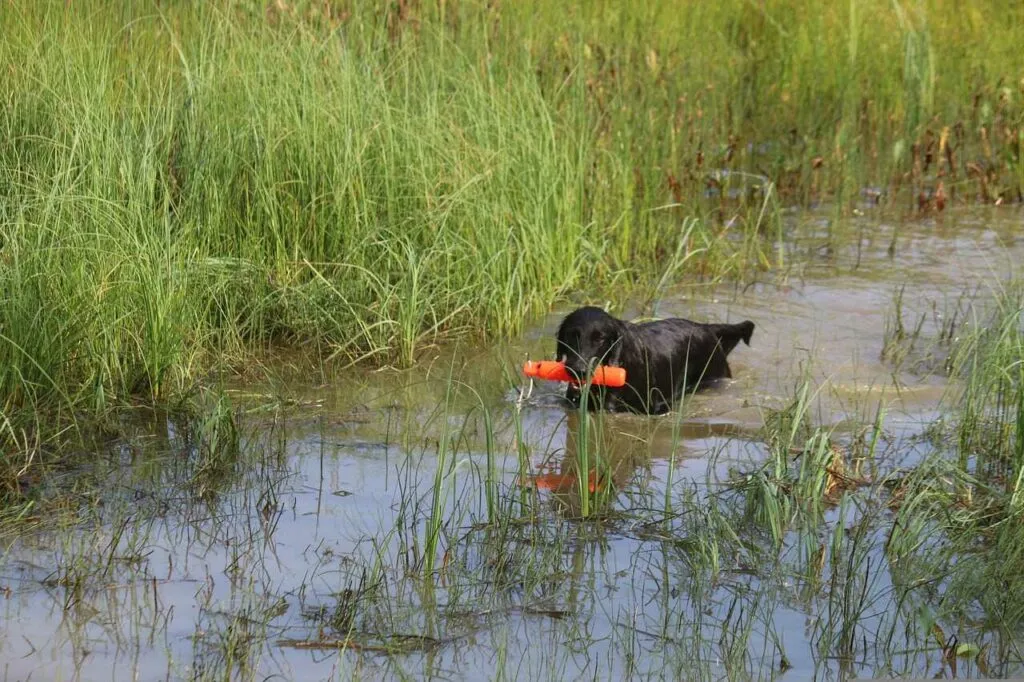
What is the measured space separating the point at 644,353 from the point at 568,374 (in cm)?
53

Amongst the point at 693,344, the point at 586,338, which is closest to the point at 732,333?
the point at 693,344

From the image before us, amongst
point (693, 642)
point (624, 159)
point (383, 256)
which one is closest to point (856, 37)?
point (624, 159)

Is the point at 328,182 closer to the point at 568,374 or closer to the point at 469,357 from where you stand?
the point at 469,357

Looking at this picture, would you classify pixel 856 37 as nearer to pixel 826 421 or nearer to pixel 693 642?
pixel 826 421

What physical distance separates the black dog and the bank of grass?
770 mm

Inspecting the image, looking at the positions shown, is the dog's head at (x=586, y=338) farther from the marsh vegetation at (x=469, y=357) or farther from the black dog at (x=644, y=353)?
the marsh vegetation at (x=469, y=357)

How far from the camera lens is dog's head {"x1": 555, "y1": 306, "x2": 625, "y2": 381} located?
5.68 metres

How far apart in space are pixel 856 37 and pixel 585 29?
2690 millimetres

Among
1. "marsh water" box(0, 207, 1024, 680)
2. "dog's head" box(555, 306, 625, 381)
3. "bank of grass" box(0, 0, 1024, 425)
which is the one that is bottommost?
"marsh water" box(0, 207, 1024, 680)

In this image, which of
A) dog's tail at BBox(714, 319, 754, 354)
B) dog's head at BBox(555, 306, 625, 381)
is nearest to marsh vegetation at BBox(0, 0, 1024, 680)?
dog's tail at BBox(714, 319, 754, 354)

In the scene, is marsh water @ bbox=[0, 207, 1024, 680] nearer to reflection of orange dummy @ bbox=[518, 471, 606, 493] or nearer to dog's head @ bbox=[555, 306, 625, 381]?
reflection of orange dummy @ bbox=[518, 471, 606, 493]

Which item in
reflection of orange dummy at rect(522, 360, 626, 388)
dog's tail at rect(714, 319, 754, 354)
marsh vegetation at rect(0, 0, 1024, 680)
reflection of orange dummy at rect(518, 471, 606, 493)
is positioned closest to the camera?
marsh vegetation at rect(0, 0, 1024, 680)

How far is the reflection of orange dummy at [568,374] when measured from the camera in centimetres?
560

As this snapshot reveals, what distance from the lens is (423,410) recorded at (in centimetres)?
570
